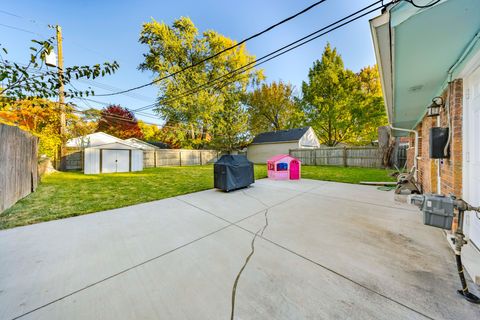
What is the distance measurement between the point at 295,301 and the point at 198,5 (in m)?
8.28

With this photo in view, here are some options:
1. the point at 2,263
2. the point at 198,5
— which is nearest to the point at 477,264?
the point at 2,263

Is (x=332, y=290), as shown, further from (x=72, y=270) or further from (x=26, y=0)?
(x=26, y=0)

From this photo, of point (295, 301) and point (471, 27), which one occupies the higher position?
point (471, 27)

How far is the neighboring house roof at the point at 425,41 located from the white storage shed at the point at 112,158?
44.1ft

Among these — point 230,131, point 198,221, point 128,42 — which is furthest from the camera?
point 230,131

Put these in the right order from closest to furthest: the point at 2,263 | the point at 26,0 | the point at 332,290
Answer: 1. the point at 332,290
2. the point at 2,263
3. the point at 26,0

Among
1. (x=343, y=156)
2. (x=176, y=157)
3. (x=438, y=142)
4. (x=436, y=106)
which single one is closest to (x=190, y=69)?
(x=176, y=157)

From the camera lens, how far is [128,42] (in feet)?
32.9

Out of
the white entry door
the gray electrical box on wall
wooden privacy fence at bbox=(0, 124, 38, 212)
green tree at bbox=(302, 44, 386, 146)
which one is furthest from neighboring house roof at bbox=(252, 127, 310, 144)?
wooden privacy fence at bbox=(0, 124, 38, 212)

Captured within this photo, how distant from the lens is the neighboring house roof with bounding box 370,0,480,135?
1.28m

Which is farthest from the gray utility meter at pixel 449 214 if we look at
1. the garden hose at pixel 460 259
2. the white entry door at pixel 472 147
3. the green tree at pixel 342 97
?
the green tree at pixel 342 97

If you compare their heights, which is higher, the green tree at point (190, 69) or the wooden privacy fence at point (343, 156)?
the green tree at point (190, 69)

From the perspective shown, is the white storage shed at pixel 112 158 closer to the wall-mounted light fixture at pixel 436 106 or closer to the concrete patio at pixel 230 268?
the concrete patio at pixel 230 268

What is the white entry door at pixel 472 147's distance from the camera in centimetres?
193
